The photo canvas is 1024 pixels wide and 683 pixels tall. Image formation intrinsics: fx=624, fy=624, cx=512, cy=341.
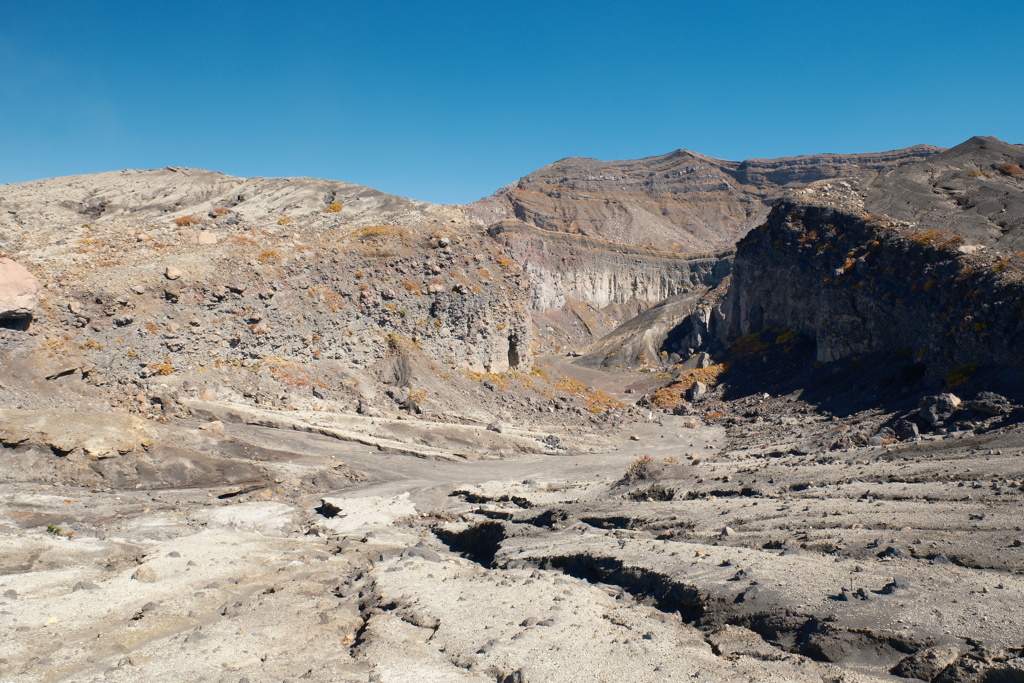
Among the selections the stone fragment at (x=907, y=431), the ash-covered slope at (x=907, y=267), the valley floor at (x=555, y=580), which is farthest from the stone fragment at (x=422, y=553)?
the ash-covered slope at (x=907, y=267)

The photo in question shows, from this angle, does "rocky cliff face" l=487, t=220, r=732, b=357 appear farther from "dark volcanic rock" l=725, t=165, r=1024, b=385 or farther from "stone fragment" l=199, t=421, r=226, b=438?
"stone fragment" l=199, t=421, r=226, b=438

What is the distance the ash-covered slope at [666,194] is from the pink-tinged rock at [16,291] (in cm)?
8401

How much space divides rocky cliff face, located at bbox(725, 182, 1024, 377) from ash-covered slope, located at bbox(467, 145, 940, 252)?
198 ft

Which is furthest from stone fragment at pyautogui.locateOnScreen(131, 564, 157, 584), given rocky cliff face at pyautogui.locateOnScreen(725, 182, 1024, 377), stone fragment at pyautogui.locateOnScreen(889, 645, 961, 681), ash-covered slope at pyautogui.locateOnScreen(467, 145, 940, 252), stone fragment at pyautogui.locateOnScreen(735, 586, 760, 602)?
ash-covered slope at pyautogui.locateOnScreen(467, 145, 940, 252)

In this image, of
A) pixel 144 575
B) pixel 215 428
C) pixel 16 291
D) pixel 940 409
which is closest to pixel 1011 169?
pixel 940 409

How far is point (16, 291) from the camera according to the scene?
17.2 m

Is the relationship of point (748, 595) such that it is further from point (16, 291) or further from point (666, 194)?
point (666, 194)

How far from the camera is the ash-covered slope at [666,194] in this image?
4220 inches

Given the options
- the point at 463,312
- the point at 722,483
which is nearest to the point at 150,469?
the point at 722,483

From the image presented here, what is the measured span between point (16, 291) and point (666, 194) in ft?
393

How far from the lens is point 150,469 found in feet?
44.1

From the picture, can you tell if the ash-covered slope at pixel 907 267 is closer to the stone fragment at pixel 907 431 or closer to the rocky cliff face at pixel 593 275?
the stone fragment at pixel 907 431

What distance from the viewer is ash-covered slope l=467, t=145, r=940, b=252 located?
352ft

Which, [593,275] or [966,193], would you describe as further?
[593,275]
